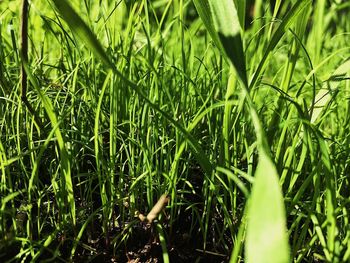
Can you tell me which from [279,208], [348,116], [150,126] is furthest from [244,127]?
[279,208]

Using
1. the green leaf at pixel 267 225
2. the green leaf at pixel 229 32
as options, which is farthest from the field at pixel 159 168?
the green leaf at pixel 267 225

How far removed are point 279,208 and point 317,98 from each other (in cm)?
67

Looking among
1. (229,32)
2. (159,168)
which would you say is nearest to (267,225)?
(229,32)

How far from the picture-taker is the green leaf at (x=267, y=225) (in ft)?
1.76

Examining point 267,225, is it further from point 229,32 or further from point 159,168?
point 159,168

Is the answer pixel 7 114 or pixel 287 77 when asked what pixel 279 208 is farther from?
pixel 7 114

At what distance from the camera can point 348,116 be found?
126 centimetres

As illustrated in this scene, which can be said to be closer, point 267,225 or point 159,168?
point 267,225

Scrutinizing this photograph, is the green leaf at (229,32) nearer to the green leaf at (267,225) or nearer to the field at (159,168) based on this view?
the field at (159,168)

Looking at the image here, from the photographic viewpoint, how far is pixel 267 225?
562mm

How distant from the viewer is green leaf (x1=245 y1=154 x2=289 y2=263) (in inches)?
21.1

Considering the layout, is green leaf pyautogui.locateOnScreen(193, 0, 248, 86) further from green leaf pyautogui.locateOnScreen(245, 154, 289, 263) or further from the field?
green leaf pyautogui.locateOnScreen(245, 154, 289, 263)

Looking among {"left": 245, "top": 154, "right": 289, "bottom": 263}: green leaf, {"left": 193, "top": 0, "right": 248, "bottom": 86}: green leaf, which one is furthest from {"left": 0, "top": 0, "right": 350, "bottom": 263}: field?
{"left": 245, "top": 154, "right": 289, "bottom": 263}: green leaf

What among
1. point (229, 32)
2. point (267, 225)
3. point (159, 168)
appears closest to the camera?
point (267, 225)
